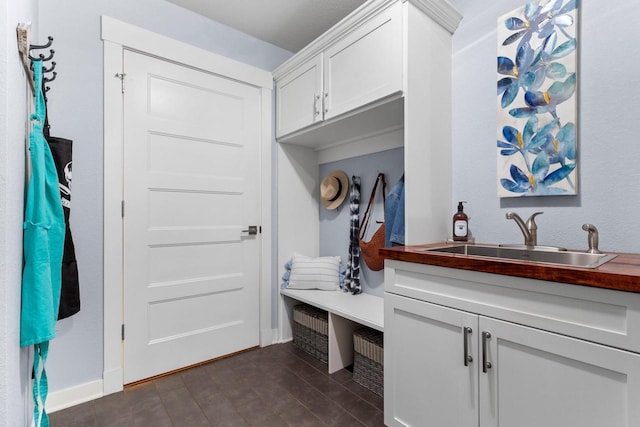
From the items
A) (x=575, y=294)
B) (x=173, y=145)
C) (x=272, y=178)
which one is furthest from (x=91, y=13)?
(x=575, y=294)

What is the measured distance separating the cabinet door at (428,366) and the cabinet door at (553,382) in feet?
0.21

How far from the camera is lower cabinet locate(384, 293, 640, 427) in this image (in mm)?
901

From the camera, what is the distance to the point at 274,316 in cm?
263

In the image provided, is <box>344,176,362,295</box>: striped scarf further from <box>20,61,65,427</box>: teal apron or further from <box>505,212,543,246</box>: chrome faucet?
<box>20,61,65,427</box>: teal apron

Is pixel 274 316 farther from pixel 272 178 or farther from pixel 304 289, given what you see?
pixel 272 178

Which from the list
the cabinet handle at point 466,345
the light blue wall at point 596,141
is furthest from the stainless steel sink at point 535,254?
the cabinet handle at point 466,345

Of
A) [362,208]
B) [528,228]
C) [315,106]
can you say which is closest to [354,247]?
[362,208]

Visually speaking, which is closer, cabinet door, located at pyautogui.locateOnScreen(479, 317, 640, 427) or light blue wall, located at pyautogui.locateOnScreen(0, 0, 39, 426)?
light blue wall, located at pyautogui.locateOnScreen(0, 0, 39, 426)

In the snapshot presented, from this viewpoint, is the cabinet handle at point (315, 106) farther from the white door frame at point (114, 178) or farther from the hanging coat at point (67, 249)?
the hanging coat at point (67, 249)

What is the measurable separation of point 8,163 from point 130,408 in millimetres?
1597

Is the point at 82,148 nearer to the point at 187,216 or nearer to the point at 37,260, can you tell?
the point at 187,216

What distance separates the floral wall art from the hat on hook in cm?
123

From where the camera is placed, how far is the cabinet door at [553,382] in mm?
876

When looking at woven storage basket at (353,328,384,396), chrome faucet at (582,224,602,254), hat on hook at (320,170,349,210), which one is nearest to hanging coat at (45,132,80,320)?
woven storage basket at (353,328,384,396)
